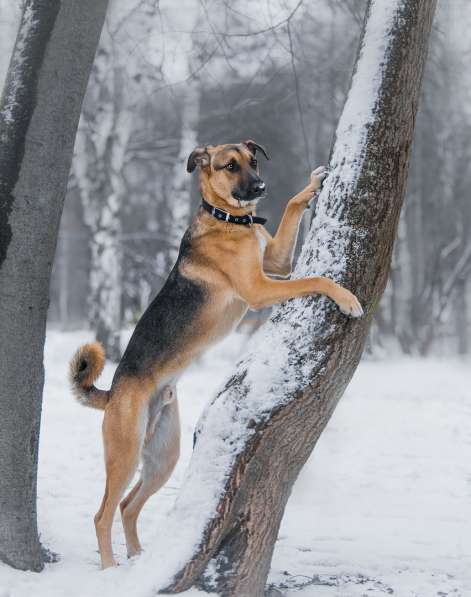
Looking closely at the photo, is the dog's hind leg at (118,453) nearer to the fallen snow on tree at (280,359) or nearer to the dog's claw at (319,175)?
the fallen snow on tree at (280,359)

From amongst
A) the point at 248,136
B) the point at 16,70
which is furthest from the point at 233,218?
the point at 248,136

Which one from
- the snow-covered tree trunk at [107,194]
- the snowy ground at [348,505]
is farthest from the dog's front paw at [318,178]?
the snow-covered tree trunk at [107,194]

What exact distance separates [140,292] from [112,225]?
7.12m

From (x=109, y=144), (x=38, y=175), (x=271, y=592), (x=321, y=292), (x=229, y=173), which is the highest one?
(x=109, y=144)

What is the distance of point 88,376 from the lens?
4.43 m

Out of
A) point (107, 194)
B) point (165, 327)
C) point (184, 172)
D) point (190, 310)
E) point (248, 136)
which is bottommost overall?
point (165, 327)

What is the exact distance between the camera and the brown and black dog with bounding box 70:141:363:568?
4.15 m

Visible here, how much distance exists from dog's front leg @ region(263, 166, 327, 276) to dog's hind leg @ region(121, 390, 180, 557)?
3.33 ft

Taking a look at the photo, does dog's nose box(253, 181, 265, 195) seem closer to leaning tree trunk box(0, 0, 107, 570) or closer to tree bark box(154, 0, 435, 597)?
tree bark box(154, 0, 435, 597)

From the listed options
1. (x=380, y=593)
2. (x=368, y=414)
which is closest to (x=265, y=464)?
(x=380, y=593)

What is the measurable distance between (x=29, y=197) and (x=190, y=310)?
1063 millimetres

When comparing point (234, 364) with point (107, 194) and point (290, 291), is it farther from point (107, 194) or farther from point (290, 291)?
point (107, 194)

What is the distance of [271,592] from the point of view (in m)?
3.90

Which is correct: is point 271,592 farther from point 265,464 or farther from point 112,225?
point 112,225
